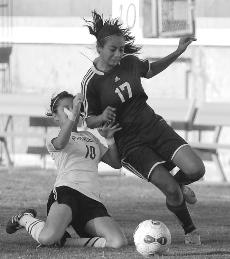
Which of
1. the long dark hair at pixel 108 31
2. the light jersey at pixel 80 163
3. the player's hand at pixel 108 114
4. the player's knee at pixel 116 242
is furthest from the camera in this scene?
the long dark hair at pixel 108 31

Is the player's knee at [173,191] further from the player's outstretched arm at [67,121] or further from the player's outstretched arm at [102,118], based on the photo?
the player's outstretched arm at [67,121]

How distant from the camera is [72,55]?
66.8 feet

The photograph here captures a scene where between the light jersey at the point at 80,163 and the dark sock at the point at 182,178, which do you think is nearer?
the light jersey at the point at 80,163

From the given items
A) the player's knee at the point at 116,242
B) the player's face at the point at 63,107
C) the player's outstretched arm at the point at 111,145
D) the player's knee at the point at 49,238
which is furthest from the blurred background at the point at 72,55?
the player's knee at the point at 49,238

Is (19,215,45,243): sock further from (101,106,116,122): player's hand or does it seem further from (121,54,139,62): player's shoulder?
(121,54,139,62): player's shoulder

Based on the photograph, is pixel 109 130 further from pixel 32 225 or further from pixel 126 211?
pixel 126 211

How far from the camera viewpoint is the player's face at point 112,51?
28.5ft

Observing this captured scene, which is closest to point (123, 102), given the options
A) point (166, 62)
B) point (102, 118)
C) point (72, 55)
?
point (102, 118)

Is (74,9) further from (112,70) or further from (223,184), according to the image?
(112,70)

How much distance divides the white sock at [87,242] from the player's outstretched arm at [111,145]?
705 millimetres

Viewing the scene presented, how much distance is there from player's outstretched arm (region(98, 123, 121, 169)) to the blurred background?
34.3ft

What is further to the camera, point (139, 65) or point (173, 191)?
point (139, 65)

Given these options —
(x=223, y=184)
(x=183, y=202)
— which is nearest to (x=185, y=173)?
(x=183, y=202)

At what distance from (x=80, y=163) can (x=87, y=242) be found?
2.20 feet
